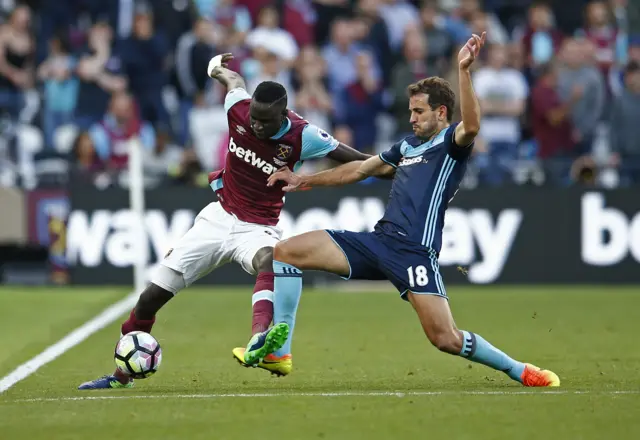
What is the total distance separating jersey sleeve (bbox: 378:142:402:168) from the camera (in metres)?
8.33

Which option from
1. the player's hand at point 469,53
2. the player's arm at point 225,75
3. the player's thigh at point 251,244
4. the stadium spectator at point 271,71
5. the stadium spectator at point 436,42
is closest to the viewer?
the player's hand at point 469,53

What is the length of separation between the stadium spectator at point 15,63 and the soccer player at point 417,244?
12.1 meters

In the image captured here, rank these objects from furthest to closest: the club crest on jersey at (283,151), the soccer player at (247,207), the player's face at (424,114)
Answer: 1. the club crest on jersey at (283,151)
2. the soccer player at (247,207)
3. the player's face at (424,114)

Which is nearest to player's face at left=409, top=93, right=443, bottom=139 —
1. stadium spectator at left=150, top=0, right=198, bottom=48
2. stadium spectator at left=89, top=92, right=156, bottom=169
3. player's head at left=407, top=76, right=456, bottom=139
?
player's head at left=407, top=76, right=456, bottom=139

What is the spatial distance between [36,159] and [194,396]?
11.3 meters

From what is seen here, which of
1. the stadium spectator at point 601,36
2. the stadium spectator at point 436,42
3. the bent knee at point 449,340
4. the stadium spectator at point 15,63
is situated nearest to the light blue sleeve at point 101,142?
the stadium spectator at point 15,63

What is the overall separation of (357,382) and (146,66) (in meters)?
11.6

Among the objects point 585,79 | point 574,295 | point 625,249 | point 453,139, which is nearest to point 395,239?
point 453,139

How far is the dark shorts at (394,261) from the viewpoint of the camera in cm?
796

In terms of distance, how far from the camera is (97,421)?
6688mm

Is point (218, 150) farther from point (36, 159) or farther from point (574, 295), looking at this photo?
point (574, 295)

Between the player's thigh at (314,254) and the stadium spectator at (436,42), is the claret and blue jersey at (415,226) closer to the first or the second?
the player's thigh at (314,254)

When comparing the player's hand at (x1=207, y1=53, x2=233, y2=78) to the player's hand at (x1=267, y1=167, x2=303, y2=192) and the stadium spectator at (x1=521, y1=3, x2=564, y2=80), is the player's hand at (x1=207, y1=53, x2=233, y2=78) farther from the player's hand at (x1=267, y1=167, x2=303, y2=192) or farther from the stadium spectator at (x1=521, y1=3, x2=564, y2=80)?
the stadium spectator at (x1=521, y1=3, x2=564, y2=80)

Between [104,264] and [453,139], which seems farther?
[104,264]
